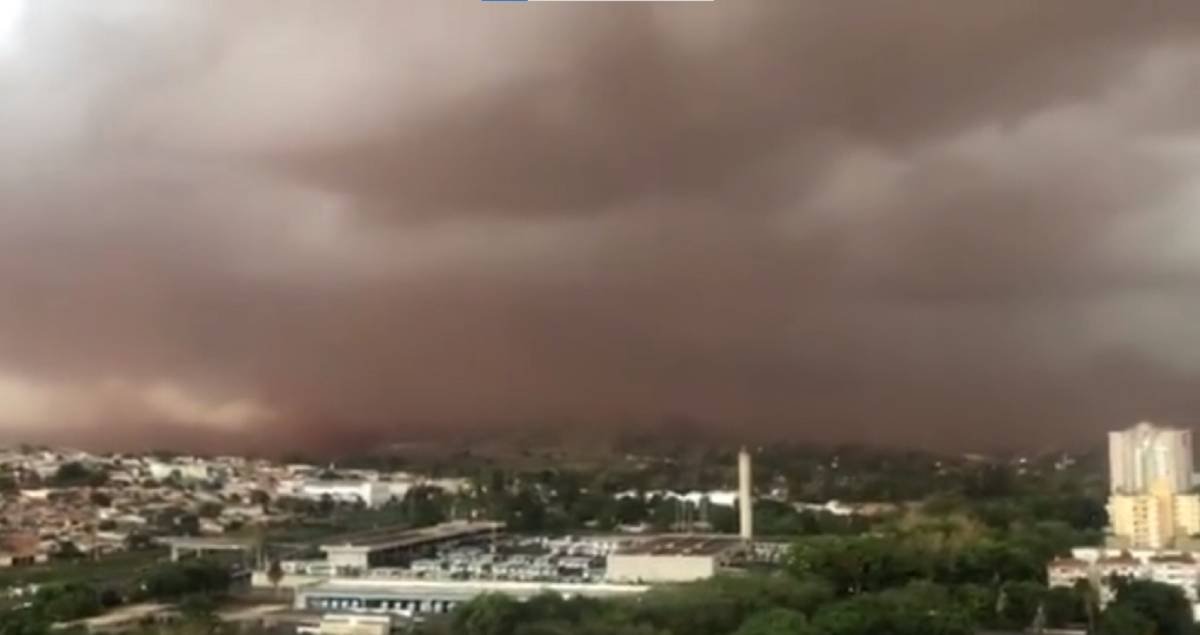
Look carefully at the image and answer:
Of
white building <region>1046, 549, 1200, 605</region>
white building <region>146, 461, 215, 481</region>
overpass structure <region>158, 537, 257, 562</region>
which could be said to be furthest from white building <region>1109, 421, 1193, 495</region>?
white building <region>146, 461, 215, 481</region>

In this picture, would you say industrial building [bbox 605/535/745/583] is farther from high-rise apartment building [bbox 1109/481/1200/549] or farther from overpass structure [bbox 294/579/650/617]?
high-rise apartment building [bbox 1109/481/1200/549]

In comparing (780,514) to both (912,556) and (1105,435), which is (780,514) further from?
(1105,435)

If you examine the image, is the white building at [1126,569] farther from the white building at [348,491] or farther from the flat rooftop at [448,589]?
the white building at [348,491]

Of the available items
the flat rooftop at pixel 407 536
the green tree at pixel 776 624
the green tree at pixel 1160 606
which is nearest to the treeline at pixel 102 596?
the flat rooftop at pixel 407 536

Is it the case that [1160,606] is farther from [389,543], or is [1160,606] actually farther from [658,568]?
[389,543]

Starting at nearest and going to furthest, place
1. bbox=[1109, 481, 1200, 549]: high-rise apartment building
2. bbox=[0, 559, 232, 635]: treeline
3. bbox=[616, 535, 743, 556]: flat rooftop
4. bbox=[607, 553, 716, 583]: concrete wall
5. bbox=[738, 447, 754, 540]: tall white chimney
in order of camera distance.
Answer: bbox=[0, 559, 232, 635]: treeline, bbox=[607, 553, 716, 583]: concrete wall, bbox=[616, 535, 743, 556]: flat rooftop, bbox=[1109, 481, 1200, 549]: high-rise apartment building, bbox=[738, 447, 754, 540]: tall white chimney

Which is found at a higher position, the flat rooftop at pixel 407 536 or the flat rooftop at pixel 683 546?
the flat rooftop at pixel 407 536

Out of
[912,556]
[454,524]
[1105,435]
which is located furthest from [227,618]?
[1105,435]
